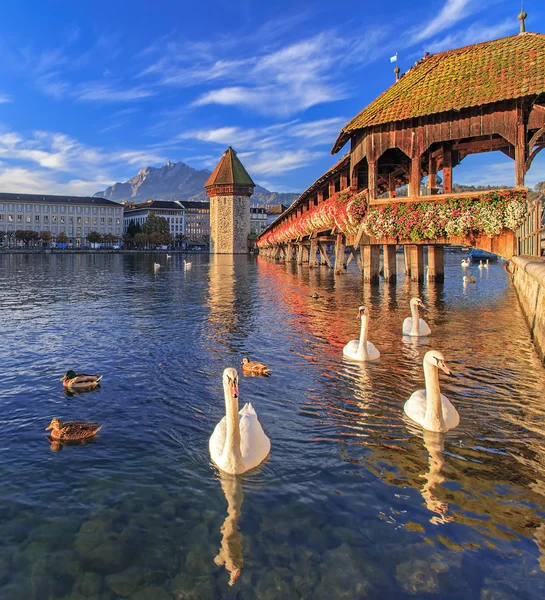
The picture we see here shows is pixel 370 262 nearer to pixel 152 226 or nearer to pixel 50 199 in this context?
pixel 152 226

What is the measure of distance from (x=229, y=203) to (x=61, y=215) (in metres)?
77.1

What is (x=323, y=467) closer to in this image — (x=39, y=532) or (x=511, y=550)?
(x=511, y=550)

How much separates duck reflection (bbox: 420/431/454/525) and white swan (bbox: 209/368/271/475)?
1.88 meters

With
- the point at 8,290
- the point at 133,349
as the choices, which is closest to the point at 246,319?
the point at 133,349

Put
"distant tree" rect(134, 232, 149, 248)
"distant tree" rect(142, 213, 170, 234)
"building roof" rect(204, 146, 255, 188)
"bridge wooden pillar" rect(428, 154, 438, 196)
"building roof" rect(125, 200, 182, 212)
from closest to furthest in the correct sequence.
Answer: "bridge wooden pillar" rect(428, 154, 438, 196), "building roof" rect(204, 146, 255, 188), "distant tree" rect(134, 232, 149, 248), "distant tree" rect(142, 213, 170, 234), "building roof" rect(125, 200, 182, 212)

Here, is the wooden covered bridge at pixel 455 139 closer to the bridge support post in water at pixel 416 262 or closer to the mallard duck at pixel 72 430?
the bridge support post in water at pixel 416 262

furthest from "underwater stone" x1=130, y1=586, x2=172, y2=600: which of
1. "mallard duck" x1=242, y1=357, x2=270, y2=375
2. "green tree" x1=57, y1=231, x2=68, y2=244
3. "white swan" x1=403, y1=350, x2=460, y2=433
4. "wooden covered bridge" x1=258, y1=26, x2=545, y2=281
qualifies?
"green tree" x1=57, y1=231, x2=68, y2=244

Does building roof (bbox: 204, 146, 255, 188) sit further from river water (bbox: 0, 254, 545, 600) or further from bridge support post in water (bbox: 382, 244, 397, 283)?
river water (bbox: 0, 254, 545, 600)

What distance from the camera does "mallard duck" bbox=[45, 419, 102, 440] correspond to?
670 centimetres

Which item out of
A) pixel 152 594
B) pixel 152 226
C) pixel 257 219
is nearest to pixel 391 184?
pixel 152 594

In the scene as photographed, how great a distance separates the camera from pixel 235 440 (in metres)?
5.60

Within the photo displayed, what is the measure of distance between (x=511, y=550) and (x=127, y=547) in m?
3.34

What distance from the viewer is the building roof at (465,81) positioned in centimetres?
1842

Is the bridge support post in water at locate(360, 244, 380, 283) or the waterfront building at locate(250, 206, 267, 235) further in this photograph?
the waterfront building at locate(250, 206, 267, 235)
